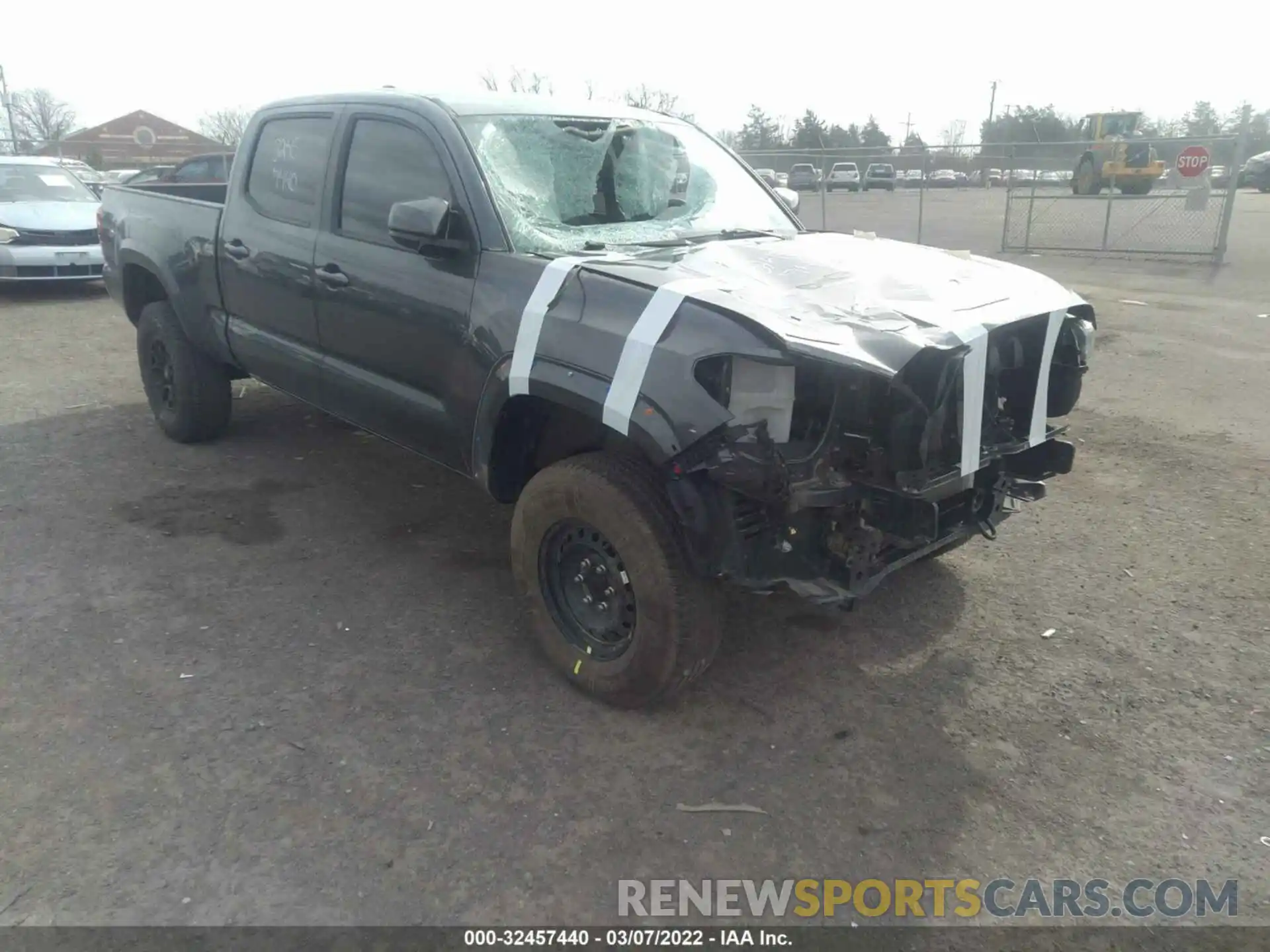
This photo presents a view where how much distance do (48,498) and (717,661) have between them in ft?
12.5

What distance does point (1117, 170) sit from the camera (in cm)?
2183

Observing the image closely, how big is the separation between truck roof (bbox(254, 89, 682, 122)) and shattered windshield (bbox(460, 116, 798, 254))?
0.05 m

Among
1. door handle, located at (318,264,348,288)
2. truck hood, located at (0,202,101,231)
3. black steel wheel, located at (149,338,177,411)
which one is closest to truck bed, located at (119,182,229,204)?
black steel wheel, located at (149,338,177,411)

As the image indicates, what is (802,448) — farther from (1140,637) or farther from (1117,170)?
(1117,170)

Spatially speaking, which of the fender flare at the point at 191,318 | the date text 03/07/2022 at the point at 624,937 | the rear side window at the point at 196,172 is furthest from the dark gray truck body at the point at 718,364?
the rear side window at the point at 196,172

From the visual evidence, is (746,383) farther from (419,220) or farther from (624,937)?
(624,937)

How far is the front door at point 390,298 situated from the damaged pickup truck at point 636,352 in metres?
0.01

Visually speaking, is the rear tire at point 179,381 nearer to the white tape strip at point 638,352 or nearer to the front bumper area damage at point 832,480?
the white tape strip at point 638,352

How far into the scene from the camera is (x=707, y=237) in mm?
3961

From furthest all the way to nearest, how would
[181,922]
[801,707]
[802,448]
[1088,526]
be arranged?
[1088,526] < [801,707] < [802,448] < [181,922]

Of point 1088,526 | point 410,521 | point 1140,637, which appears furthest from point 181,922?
point 1088,526

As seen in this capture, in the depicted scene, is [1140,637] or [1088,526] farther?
[1088,526]

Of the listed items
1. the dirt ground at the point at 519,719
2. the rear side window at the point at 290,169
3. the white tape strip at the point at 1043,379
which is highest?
the rear side window at the point at 290,169

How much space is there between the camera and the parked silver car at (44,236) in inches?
427
